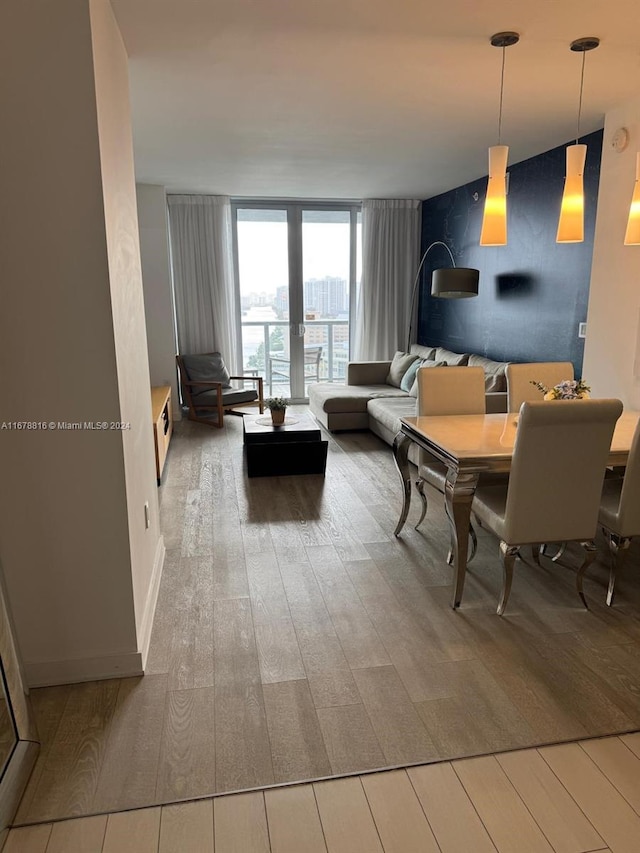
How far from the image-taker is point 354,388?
636 cm

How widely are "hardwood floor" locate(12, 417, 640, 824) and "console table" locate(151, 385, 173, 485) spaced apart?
1060 millimetres

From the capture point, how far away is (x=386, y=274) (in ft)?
23.5

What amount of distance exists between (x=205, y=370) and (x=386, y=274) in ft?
8.45

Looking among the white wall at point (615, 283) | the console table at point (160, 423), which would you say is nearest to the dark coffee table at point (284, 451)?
the console table at point (160, 423)

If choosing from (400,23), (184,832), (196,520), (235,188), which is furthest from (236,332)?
(184,832)

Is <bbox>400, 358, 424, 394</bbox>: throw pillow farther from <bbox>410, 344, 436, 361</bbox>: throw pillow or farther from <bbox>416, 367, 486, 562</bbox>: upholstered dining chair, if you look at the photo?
<bbox>416, 367, 486, 562</bbox>: upholstered dining chair

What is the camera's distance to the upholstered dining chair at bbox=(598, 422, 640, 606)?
2.51 meters

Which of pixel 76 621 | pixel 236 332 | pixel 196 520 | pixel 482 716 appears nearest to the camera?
pixel 482 716

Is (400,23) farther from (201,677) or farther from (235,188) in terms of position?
(235,188)

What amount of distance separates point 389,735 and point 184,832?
0.70 m

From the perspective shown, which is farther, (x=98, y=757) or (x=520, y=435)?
(x=520, y=435)

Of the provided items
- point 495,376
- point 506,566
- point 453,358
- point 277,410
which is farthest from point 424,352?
point 506,566

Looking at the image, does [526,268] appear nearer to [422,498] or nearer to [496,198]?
[496,198]

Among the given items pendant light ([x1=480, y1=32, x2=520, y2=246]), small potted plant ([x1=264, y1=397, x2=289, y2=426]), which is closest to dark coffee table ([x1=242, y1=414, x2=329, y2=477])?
small potted plant ([x1=264, y1=397, x2=289, y2=426])
